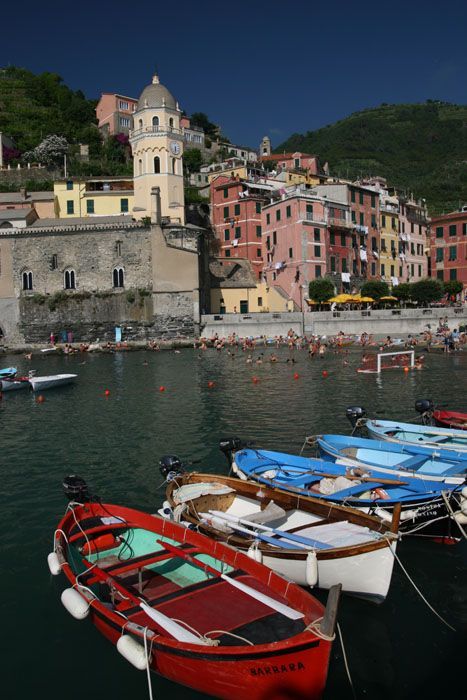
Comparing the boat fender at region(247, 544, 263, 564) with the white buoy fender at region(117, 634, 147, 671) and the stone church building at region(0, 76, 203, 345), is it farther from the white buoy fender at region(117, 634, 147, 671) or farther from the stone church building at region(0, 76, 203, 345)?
the stone church building at region(0, 76, 203, 345)

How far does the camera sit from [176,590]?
805 cm

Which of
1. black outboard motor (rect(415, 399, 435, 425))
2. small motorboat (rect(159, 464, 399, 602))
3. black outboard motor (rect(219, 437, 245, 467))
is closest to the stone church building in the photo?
black outboard motor (rect(415, 399, 435, 425))

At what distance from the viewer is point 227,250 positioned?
68.8m

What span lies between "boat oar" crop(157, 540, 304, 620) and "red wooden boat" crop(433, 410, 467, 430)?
37.9ft

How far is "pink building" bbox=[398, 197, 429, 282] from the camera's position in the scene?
7050 centimetres

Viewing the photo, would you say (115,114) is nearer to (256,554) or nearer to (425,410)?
(425,410)

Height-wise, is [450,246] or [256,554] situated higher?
[450,246]

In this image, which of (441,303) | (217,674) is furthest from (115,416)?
(441,303)

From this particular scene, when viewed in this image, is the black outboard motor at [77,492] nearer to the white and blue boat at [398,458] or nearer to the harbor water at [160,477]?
the harbor water at [160,477]

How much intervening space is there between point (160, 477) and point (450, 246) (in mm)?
57297

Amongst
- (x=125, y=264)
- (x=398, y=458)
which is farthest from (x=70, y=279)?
(x=398, y=458)

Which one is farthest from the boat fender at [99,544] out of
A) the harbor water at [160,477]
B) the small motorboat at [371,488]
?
the small motorboat at [371,488]

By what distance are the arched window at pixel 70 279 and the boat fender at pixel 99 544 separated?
5153 cm

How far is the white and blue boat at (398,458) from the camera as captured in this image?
12359 mm
